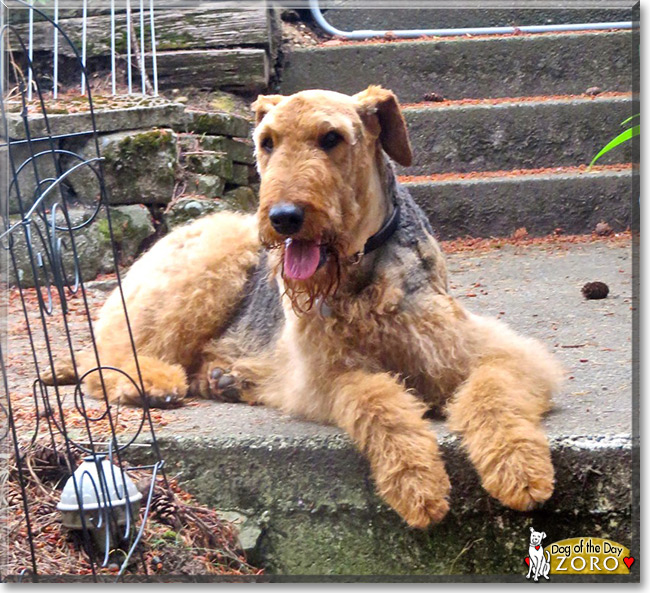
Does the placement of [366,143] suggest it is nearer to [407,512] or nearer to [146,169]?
[407,512]

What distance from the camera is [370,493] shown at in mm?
2637

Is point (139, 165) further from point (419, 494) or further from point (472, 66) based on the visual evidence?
point (419, 494)

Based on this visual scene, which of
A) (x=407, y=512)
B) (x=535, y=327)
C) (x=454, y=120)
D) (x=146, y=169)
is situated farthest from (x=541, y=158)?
(x=407, y=512)

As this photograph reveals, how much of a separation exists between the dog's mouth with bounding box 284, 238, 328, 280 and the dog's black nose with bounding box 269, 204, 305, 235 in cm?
13

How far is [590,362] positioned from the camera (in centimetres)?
354

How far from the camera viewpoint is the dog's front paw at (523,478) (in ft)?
7.78

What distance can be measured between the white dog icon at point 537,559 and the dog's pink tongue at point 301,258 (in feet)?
3.46

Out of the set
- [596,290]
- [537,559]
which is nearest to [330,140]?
[537,559]

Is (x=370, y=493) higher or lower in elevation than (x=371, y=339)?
lower

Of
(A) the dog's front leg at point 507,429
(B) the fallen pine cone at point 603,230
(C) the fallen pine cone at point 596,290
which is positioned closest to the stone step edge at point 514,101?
(B) the fallen pine cone at point 603,230

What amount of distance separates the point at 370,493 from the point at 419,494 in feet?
0.83

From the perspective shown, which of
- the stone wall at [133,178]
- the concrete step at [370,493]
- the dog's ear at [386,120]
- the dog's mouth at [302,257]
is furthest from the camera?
the stone wall at [133,178]

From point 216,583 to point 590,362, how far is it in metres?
1.92

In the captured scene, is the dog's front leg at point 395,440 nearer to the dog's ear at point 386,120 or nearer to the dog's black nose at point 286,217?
the dog's black nose at point 286,217
